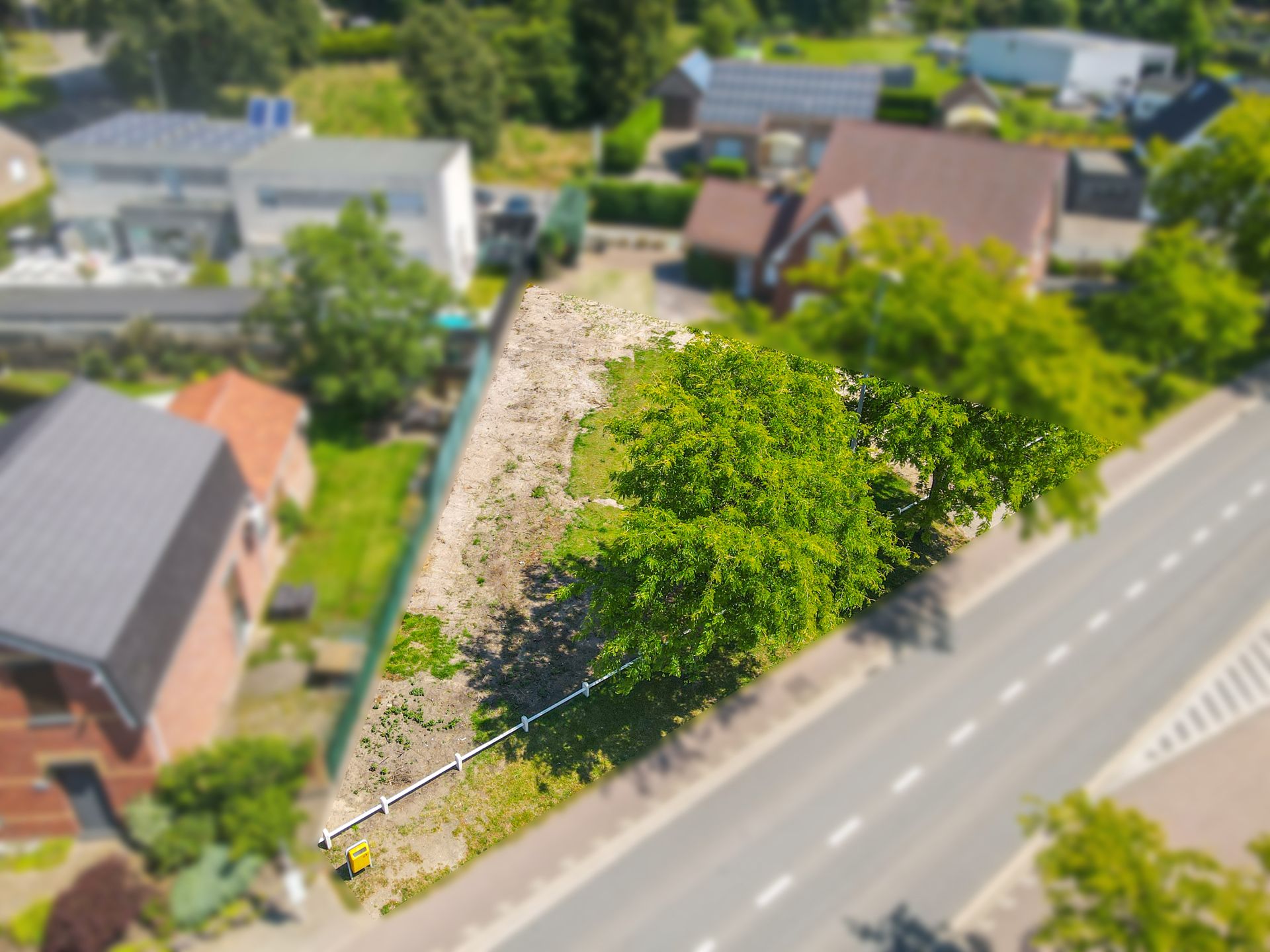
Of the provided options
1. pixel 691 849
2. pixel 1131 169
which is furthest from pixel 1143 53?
pixel 691 849

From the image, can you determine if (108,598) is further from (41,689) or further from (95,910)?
(95,910)

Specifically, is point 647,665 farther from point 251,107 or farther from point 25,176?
point 251,107

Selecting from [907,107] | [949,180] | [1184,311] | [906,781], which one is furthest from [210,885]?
[907,107]

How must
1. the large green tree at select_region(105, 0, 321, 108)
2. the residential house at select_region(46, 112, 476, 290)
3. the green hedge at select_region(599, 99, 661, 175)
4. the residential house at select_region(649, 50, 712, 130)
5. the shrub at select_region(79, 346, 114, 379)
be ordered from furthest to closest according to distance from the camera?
the residential house at select_region(649, 50, 712, 130)
the green hedge at select_region(599, 99, 661, 175)
the large green tree at select_region(105, 0, 321, 108)
the residential house at select_region(46, 112, 476, 290)
the shrub at select_region(79, 346, 114, 379)

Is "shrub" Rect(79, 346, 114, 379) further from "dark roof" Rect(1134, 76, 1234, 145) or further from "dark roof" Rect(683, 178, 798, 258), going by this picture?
"dark roof" Rect(1134, 76, 1234, 145)

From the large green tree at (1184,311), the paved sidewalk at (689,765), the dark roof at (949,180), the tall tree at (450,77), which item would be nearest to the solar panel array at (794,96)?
the tall tree at (450,77)

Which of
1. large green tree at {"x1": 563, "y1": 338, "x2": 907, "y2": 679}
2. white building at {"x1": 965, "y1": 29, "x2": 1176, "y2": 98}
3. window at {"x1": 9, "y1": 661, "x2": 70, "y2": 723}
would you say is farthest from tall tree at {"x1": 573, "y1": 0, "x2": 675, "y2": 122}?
window at {"x1": 9, "y1": 661, "x2": 70, "y2": 723}
